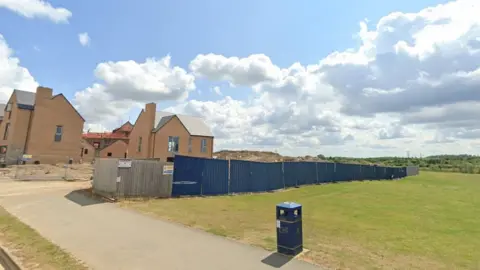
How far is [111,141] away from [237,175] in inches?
2340

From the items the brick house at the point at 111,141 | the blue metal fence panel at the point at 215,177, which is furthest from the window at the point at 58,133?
the blue metal fence panel at the point at 215,177

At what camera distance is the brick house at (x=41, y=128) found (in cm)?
4006

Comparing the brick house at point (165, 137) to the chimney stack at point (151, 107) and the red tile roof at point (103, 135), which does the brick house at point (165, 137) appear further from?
the red tile roof at point (103, 135)

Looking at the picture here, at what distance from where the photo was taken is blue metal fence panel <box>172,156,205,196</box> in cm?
1708

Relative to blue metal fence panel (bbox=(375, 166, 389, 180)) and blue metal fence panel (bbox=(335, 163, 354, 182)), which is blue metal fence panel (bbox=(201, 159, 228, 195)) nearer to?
blue metal fence panel (bbox=(335, 163, 354, 182))

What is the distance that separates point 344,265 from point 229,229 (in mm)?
4015

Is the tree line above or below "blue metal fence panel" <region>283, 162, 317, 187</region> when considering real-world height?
above

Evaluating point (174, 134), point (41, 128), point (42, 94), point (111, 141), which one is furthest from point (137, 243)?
point (111, 141)

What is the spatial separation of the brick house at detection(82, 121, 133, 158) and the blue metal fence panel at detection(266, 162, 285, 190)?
4308cm

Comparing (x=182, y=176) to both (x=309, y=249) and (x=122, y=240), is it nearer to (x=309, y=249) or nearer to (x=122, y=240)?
(x=122, y=240)

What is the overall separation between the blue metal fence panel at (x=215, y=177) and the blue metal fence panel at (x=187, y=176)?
0.37 metres

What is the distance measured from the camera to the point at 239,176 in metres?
20.5

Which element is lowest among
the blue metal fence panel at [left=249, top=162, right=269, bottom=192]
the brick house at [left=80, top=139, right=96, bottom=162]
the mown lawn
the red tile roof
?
the mown lawn

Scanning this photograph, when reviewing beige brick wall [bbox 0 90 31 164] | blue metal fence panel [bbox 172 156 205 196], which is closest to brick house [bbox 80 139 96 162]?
beige brick wall [bbox 0 90 31 164]
